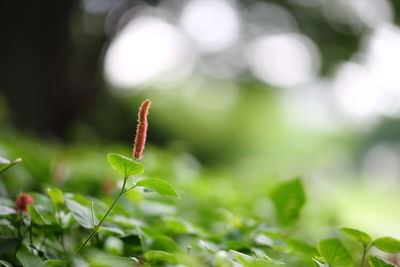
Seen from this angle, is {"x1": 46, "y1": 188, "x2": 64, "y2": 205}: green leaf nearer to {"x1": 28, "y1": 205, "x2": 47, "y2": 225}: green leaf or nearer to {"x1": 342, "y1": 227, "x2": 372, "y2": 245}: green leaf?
{"x1": 28, "y1": 205, "x2": 47, "y2": 225}: green leaf

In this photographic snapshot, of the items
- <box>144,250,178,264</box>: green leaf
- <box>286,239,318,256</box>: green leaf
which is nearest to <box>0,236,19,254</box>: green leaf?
<box>144,250,178,264</box>: green leaf

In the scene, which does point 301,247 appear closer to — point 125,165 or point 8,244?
point 125,165

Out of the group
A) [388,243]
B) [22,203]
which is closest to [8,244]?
[22,203]

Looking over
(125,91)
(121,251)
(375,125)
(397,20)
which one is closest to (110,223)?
(121,251)

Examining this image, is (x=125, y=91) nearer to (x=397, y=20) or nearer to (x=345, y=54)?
(x=345, y=54)

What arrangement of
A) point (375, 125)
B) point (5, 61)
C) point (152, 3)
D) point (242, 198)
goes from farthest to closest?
point (375, 125), point (152, 3), point (5, 61), point (242, 198)

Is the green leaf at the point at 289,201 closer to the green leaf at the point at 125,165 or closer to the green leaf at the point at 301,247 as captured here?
the green leaf at the point at 301,247
